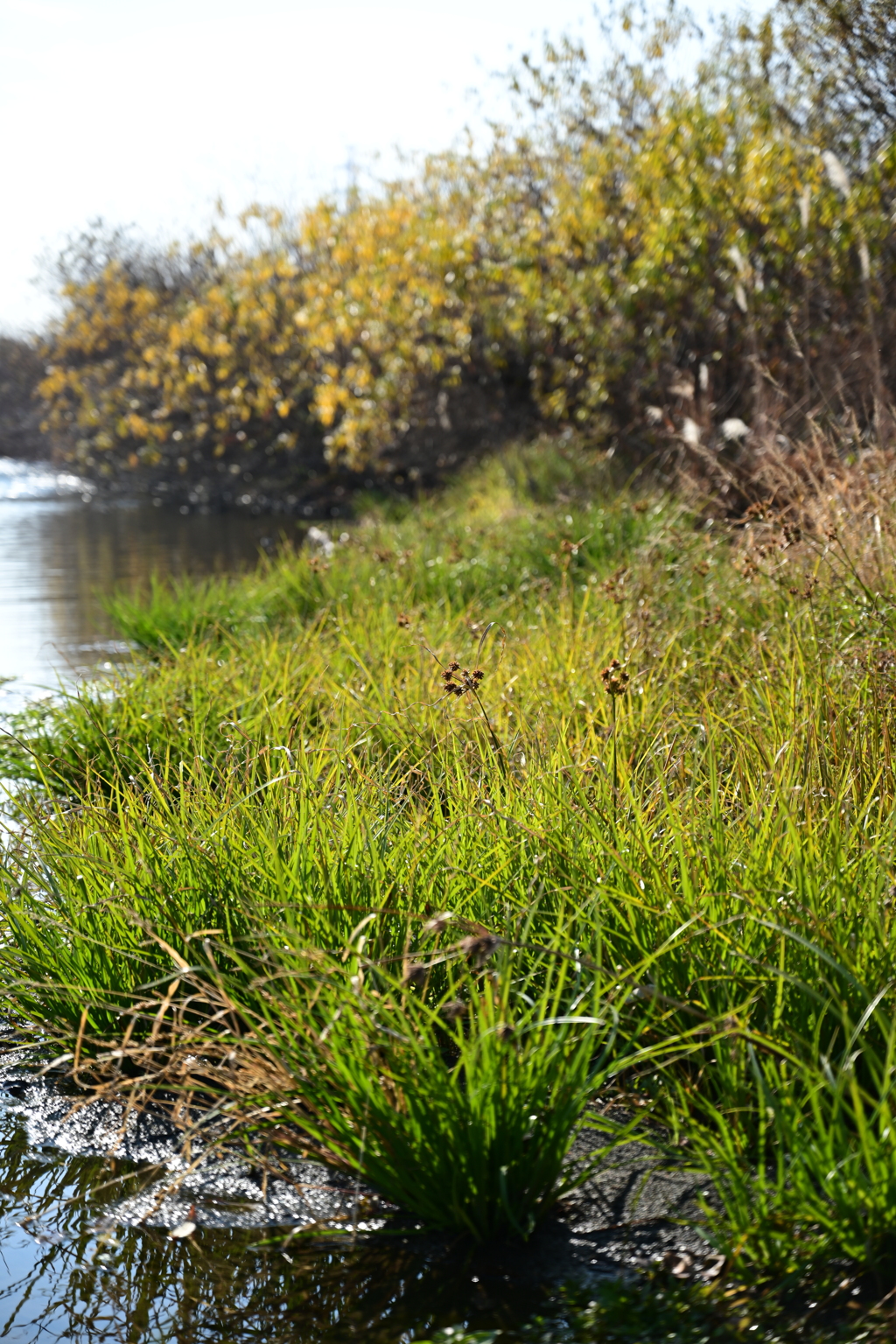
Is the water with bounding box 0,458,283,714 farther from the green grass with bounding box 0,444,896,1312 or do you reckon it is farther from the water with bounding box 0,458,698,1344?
the water with bounding box 0,458,698,1344

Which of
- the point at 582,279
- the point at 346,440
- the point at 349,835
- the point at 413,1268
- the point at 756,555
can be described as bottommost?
the point at 413,1268

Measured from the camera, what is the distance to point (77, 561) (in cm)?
1188

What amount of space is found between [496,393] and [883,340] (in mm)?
5823

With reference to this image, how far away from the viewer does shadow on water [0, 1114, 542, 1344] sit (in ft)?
6.05

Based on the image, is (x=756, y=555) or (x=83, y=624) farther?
(x=83, y=624)

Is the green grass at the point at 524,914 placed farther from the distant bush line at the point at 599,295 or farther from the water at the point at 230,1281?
the distant bush line at the point at 599,295

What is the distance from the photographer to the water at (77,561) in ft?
22.4

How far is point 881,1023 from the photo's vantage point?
192cm

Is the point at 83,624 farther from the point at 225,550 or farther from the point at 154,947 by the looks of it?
the point at 154,947

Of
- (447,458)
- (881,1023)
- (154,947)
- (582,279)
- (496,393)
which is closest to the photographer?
(881,1023)

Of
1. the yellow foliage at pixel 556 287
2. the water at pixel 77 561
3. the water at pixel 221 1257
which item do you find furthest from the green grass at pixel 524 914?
the yellow foliage at pixel 556 287

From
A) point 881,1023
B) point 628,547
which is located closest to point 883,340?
point 628,547

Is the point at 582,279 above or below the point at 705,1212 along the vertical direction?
above

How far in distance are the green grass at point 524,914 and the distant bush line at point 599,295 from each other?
1.88 meters
